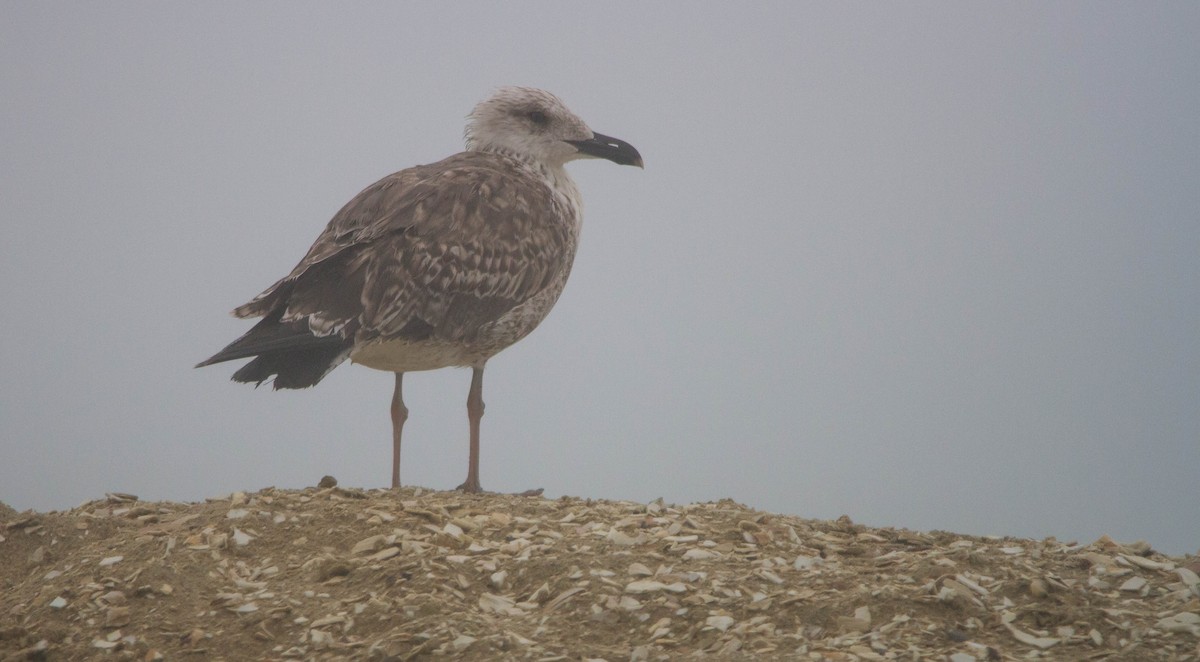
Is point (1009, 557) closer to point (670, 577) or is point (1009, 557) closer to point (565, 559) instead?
point (670, 577)

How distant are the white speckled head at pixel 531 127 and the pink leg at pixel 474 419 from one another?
1759 millimetres

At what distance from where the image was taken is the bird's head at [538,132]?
9492 mm

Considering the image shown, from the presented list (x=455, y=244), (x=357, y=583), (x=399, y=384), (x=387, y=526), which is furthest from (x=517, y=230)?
(x=357, y=583)

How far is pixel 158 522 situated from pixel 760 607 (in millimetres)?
3513

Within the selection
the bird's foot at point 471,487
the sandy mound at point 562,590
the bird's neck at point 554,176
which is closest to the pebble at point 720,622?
the sandy mound at point 562,590

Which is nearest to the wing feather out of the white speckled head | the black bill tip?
the white speckled head

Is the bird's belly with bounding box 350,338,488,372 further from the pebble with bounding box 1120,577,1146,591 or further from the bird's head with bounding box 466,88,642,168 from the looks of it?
the pebble with bounding box 1120,577,1146,591

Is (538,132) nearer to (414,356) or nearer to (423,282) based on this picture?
(423,282)

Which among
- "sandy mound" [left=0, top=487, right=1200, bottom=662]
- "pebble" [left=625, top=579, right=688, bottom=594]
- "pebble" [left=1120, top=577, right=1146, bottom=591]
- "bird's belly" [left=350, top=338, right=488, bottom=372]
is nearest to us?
"sandy mound" [left=0, top=487, right=1200, bottom=662]

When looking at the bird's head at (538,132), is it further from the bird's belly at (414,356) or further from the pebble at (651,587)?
the pebble at (651,587)

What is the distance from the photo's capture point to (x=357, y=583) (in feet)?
20.0

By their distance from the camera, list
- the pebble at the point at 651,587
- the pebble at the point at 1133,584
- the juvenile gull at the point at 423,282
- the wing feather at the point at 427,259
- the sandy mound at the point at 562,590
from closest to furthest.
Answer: the sandy mound at the point at 562,590 < the pebble at the point at 651,587 < the pebble at the point at 1133,584 < the juvenile gull at the point at 423,282 < the wing feather at the point at 427,259

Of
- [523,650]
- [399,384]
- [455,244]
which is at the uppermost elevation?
[455,244]

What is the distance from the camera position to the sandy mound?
18.1 ft
